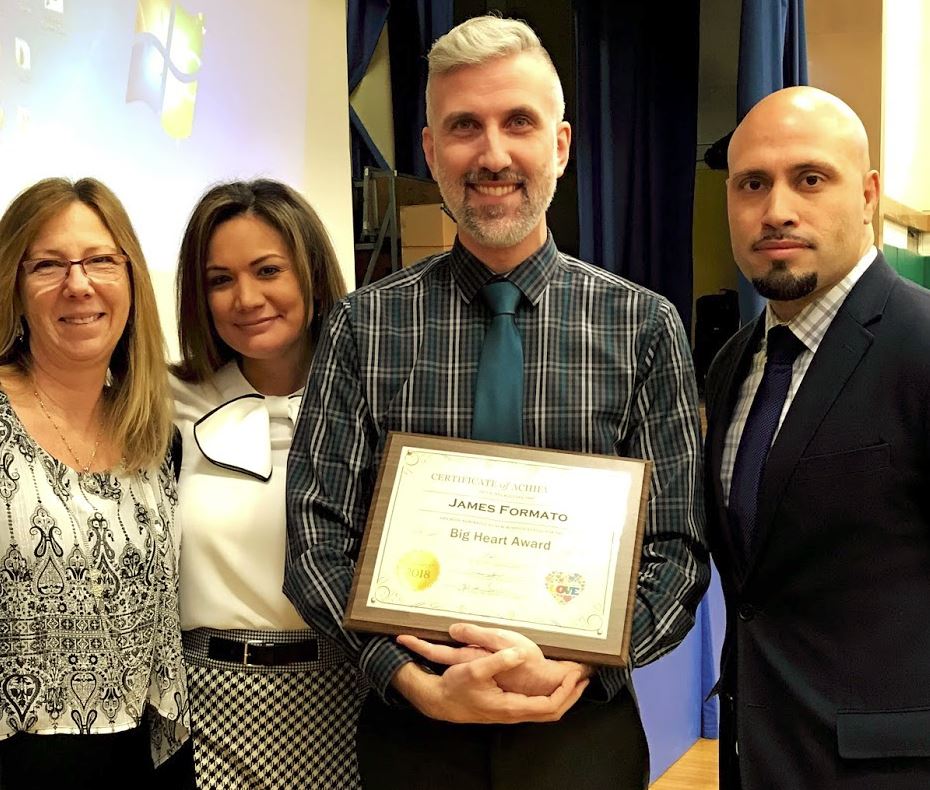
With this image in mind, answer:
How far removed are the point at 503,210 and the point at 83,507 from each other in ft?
2.63

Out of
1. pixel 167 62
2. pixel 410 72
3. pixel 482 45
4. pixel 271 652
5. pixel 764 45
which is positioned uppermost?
pixel 410 72

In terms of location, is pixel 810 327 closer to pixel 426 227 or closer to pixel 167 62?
pixel 167 62

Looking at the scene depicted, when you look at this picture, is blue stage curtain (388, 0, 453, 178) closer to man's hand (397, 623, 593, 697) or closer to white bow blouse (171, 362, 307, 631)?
white bow blouse (171, 362, 307, 631)

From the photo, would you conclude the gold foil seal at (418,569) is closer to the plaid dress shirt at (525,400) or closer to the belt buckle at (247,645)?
the plaid dress shirt at (525,400)

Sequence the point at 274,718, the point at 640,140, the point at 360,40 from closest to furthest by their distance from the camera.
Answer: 1. the point at 274,718
2. the point at 360,40
3. the point at 640,140

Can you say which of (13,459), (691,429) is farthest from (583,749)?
(13,459)

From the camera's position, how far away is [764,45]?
365 centimetres

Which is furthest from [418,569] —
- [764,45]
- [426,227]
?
[426,227]

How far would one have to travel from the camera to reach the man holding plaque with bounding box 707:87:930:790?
1.48 m

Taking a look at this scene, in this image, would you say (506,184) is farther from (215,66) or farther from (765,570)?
(215,66)

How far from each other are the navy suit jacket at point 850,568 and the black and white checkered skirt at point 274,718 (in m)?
0.68

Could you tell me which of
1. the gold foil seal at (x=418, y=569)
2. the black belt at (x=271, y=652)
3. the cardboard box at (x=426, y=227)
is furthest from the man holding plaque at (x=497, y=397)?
the cardboard box at (x=426, y=227)

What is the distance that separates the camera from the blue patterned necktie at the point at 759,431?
160 centimetres

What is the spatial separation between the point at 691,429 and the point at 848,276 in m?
0.38
